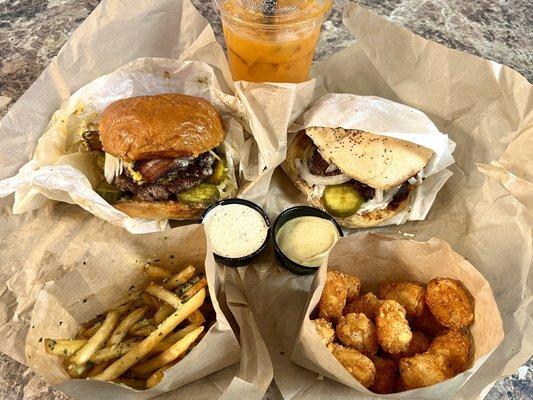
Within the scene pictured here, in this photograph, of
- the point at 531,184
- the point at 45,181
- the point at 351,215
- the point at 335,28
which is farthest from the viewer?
the point at 335,28

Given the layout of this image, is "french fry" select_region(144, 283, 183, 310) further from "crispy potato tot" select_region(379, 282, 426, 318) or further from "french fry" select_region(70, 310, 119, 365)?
"crispy potato tot" select_region(379, 282, 426, 318)

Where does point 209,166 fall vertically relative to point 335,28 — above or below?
below

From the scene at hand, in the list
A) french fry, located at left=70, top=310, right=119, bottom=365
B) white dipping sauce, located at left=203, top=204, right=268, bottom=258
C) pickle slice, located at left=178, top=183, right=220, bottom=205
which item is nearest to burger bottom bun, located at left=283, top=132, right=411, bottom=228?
white dipping sauce, located at left=203, top=204, right=268, bottom=258

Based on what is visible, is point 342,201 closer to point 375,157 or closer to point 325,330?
point 375,157

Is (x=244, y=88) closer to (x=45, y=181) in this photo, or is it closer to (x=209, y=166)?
(x=209, y=166)

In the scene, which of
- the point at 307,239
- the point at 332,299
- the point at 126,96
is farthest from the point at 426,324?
the point at 126,96

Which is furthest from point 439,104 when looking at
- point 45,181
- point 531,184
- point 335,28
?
point 45,181
